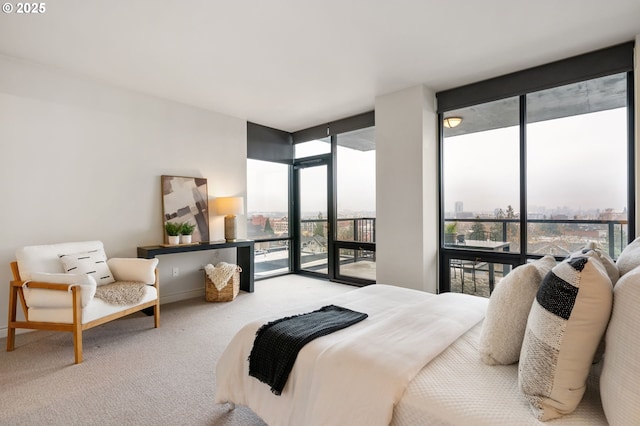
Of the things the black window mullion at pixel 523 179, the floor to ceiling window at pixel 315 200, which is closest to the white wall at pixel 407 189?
the floor to ceiling window at pixel 315 200

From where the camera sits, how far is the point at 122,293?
9.37 ft

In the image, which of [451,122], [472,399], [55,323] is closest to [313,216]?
[451,122]

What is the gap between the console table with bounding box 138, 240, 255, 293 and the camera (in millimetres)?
3690

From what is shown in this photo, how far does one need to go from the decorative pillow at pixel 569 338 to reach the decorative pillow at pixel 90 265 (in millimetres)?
3459

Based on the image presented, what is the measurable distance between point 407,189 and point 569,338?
3.08 metres

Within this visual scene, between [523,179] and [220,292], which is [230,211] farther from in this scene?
[523,179]

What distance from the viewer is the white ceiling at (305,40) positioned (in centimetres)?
237

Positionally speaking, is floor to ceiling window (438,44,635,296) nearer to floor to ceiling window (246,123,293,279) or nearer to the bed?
the bed

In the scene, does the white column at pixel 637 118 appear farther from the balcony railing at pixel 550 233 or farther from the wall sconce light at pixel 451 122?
the wall sconce light at pixel 451 122

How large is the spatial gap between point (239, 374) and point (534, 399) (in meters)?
1.33

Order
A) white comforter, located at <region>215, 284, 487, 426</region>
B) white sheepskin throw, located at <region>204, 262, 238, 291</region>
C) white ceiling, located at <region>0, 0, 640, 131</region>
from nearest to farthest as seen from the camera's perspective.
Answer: white comforter, located at <region>215, 284, 487, 426</region>
white ceiling, located at <region>0, 0, 640, 131</region>
white sheepskin throw, located at <region>204, 262, 238, 291</region>

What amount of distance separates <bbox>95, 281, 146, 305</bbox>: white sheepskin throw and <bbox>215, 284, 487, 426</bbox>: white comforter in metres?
1.58

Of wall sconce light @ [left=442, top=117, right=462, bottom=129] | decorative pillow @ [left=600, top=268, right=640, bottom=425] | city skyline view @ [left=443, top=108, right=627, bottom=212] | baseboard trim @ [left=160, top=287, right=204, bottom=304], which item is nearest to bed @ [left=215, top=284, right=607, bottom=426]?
decorative pillow @ [left=600, top=268, right=640, bottom=425]

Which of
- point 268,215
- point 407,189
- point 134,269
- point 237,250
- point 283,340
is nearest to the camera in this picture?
point 283,340
